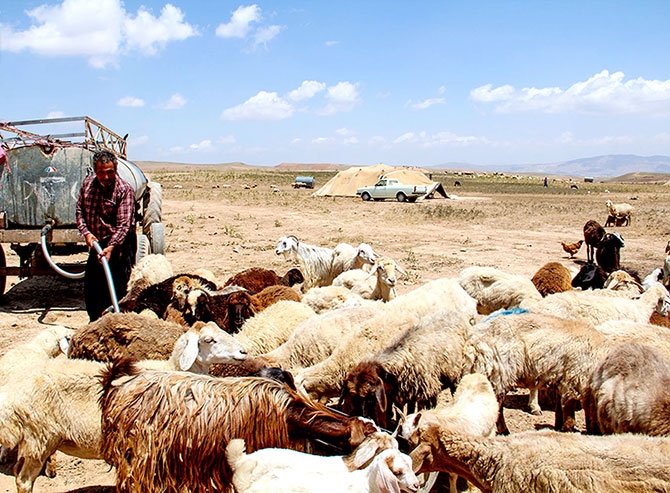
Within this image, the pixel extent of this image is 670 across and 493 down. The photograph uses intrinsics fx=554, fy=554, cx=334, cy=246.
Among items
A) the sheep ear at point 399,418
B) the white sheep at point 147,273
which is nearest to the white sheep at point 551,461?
the sheep ear at point 399,418

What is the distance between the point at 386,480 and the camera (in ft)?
8.23

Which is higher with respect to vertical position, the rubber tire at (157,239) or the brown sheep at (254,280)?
the rubber tire at (157,239)

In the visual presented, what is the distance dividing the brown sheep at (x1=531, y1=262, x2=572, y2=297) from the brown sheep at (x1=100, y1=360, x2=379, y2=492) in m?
6.11

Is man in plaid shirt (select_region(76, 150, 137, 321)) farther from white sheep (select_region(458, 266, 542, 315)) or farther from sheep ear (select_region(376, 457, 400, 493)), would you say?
white sheep (select_region(458, 266, 542, 315))

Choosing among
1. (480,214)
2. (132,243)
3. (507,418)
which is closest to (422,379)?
(507,418)

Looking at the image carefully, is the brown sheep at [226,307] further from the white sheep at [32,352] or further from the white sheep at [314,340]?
the white sheep at [32,352]

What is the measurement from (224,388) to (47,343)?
2632 millimetres

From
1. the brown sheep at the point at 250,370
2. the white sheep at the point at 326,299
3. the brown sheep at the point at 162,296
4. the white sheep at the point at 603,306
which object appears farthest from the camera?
the white sheep at the point at 326,299

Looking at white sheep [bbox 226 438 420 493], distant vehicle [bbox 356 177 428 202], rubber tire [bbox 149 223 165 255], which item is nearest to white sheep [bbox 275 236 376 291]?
rubber tire [bbox 149 223 165 255]

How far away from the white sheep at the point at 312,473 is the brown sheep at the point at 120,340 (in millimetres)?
2470

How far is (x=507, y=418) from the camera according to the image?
5609 millimetres

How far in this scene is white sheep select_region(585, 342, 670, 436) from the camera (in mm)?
3729

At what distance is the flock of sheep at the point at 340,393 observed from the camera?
300 centimetres

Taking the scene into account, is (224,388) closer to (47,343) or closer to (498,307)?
(47,343)
